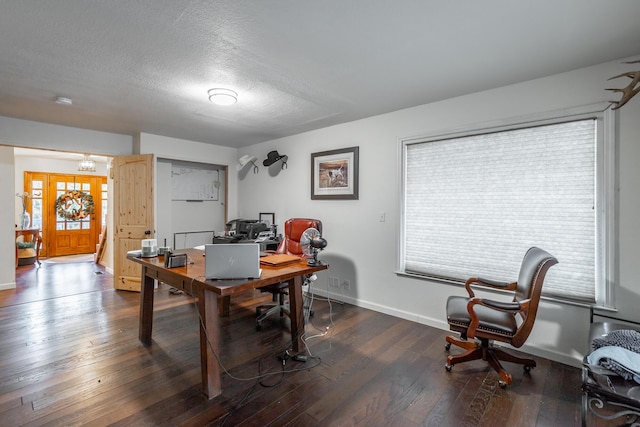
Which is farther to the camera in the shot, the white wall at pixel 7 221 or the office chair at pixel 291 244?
the white wall at pixel 7 221

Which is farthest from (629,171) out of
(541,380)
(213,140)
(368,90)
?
(213,140)

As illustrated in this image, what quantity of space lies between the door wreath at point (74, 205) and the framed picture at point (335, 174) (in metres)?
6.68

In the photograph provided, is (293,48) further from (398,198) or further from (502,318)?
(502,318)

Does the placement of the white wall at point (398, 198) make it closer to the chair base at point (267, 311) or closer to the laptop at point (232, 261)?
the chair base at point (267, 311)

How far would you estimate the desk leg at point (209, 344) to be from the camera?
1.86 metres

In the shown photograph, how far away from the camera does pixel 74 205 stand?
23.7 feet

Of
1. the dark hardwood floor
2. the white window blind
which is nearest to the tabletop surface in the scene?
the dark hardwood floor

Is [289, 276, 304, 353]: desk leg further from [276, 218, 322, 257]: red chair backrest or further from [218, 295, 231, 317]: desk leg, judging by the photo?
[218, 295, 231, 317]: desk leg

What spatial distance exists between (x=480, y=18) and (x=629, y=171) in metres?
1.58

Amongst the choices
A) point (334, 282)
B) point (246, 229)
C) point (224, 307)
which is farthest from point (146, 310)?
point (334, 282)

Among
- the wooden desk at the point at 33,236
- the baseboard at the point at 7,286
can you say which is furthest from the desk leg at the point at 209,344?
the wooden desk at the point at 33,236

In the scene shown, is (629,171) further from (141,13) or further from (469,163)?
(141,13)

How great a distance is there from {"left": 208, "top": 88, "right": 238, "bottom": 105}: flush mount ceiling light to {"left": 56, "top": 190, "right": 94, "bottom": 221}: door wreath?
673 cm

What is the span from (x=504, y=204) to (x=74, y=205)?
906 centimetres
